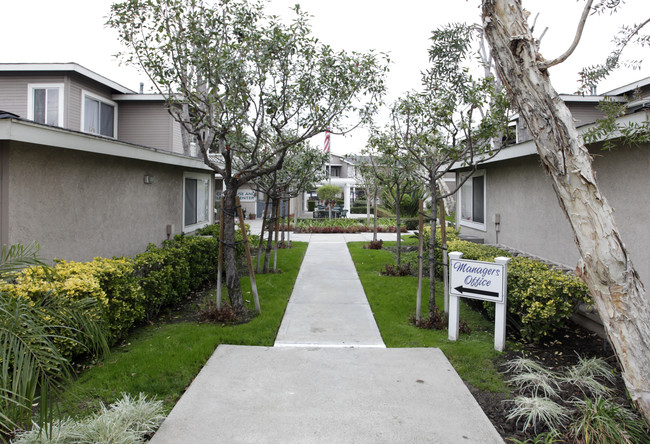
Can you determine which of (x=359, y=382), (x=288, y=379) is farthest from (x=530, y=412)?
(x=288, y=379)

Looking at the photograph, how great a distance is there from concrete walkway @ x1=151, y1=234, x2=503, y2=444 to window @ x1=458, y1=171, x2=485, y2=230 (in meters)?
5.94

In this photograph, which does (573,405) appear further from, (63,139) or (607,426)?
(63,139)

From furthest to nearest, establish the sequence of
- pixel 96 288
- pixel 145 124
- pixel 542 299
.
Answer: pixel 145 124 < pixel 542 299 < pixel 96 288

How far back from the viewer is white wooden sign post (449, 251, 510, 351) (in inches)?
217

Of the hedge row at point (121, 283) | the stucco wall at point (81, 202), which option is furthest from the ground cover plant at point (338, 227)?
the hedge row at point (121, 283)

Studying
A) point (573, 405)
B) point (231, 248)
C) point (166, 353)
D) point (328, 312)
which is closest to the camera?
point (573, 405)

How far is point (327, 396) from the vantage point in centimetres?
427

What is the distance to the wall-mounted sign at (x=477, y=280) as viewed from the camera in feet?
18.2

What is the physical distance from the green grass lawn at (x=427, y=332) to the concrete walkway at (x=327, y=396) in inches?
8.1

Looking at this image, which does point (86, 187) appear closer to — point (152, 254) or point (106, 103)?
point (152, 254)

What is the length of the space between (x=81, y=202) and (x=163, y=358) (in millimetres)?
3019

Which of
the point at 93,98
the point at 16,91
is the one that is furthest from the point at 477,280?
the point at 16,91

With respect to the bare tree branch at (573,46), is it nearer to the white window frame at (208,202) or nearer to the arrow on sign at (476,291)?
the arrow on sign at (476,291)

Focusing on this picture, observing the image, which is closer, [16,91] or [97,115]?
[16,91]
